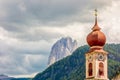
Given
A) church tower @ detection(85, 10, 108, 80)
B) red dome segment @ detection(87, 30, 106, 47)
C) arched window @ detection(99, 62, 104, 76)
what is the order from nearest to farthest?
1. church tower @ detection(85, 10, 108, 80)
2. arched window @ detection(99, 62, 104, 76)
3. red dome segment @ detection(87, 30, 106, 47)

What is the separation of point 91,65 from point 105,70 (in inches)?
114

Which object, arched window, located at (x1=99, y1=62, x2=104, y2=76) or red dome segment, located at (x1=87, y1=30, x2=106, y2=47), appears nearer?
arched window, located at (x1=99, y1=62, x2=104, y2=76)

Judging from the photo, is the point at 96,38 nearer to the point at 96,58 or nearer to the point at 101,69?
the point at 96,58

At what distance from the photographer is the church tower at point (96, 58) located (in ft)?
261

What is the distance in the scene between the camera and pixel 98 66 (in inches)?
3142

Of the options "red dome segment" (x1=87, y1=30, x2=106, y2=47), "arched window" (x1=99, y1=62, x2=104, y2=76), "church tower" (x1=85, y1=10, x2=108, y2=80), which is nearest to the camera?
"church tower" (x1=85, y1=10, x2=108, y2=80)

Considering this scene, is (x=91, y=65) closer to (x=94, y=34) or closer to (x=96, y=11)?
(x=94, y=34)

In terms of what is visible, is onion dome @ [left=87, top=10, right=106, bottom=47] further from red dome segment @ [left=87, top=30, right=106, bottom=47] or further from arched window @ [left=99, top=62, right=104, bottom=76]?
arched window @ [left=99, top=62, right=104, bottom=76]

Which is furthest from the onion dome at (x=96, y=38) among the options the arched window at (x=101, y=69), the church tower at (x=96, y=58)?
the arched window at (x=101, y=69)

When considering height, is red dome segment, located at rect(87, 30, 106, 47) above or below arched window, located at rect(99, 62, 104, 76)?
above

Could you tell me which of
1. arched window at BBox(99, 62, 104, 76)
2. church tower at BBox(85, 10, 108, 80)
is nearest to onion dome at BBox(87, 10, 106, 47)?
church tower at BBox(85, 10, 108, 80)

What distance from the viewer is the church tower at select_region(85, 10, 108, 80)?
79500 mm

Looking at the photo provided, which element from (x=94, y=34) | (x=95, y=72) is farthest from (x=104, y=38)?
(x=95, y=72)

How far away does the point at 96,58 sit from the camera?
79.8 meters
